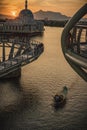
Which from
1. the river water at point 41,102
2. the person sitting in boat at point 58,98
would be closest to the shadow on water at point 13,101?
the river water at point 41,102

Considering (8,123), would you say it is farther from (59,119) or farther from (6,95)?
(6,95)

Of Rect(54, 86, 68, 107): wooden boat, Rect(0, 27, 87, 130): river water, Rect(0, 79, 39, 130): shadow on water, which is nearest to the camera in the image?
Rect(0, 27, 87, 130): river water

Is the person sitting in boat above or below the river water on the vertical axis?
above

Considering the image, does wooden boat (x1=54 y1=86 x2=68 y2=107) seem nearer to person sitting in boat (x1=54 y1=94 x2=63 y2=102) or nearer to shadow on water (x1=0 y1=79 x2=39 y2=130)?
person sitting in boat (x1=54 y1=94 x2=63 y2=102)

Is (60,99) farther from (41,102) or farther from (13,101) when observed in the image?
(13,101)

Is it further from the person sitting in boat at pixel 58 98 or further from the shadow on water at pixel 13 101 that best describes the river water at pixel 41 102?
the person sitting in boat at pixel 58 98

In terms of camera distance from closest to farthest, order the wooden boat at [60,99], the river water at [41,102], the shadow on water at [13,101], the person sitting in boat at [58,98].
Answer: the river water at [41,102] < the shadow on water at [13,101] < the wooden boat at [60,99] < the person sitting in boat at [58,98]

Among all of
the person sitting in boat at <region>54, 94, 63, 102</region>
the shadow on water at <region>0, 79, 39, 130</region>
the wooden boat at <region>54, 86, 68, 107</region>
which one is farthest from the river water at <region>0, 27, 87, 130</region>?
the person sitting in boat at <region>54, 94, 63, 102</region>

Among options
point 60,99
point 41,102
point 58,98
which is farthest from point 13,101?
point 60,99
